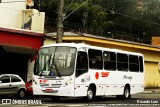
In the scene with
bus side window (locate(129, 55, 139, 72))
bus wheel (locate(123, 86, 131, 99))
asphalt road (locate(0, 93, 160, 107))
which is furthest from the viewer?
bus side window (locate(129, 55, 139, 72))

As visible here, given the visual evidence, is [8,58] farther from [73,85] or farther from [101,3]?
[101,3]

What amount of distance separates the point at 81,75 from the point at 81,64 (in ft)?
1.87

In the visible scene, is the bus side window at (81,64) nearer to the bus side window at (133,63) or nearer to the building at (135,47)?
the bus side window at (133,63)

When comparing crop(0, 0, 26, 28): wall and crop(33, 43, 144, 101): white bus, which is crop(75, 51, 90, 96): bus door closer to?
crop(33, 43, 144, 101): white bus

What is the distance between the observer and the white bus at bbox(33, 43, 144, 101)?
20094 mm

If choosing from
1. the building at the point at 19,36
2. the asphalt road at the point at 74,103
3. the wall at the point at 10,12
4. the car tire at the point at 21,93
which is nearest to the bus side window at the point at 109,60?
the asphalt road at the point at 74,103

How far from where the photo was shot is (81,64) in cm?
2069

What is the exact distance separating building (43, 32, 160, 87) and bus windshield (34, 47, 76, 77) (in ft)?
42.5

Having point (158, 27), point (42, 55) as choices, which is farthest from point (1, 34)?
point (158, 27)

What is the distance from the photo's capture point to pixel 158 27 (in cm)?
8475

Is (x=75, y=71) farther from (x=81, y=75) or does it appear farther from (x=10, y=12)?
(x=10, y=12)

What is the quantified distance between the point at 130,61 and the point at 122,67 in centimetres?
129

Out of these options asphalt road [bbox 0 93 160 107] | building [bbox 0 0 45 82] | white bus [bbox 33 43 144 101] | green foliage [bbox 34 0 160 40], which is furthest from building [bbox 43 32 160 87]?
green foliage [bbox 34 0 160 40]

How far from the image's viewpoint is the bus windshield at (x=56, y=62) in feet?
66.1
